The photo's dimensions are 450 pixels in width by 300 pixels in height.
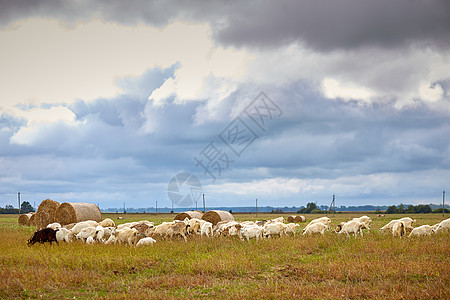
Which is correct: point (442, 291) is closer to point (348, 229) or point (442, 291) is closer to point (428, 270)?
point (428, 270)

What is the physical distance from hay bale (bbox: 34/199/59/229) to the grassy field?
1518 cm

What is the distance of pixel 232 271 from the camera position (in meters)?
12.4

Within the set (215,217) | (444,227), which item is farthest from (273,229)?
(444,227)

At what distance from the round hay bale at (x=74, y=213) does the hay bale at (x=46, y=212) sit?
99 centimetres

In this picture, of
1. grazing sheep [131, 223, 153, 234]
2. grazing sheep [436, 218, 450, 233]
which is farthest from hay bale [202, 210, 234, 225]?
grazing sheep [436, 218, 450, 233]

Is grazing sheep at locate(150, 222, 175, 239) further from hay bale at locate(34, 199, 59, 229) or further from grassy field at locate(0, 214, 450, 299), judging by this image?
hay bale at locate(34, 199, 59, 229)

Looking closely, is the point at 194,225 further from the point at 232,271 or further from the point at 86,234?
the point at 232,271

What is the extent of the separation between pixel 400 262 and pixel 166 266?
8.00m

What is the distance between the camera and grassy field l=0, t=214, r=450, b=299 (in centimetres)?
1002

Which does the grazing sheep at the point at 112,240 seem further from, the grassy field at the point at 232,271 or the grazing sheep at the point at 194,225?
the grazing sheep at the point at 194,225

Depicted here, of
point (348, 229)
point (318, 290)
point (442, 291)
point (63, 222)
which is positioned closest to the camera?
point (442, 291)

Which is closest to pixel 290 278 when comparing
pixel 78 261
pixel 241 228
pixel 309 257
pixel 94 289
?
pixel 309 257

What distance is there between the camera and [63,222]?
1196 inches

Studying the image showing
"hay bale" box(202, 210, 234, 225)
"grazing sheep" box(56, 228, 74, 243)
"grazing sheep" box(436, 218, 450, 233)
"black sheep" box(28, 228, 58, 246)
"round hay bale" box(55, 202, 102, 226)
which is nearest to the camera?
"black sheep" box(28, 228, 58, 246)
